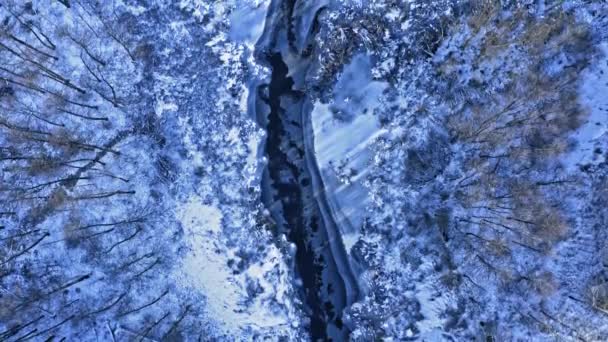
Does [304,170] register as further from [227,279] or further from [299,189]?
[227,279]

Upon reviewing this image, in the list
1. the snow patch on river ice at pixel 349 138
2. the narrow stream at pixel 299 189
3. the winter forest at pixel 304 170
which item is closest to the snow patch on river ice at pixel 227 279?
the winter forest at pixel 304 170

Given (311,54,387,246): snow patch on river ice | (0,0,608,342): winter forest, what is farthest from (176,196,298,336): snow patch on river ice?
(311,54,387,246): snow patch on river ice

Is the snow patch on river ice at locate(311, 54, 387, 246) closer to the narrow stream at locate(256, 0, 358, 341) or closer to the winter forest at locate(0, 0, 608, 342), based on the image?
the winter forest at locate(0, 0, 608, 342)

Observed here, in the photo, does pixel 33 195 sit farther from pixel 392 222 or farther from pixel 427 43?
pixel 427 43

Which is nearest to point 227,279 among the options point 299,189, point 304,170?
point 299,189

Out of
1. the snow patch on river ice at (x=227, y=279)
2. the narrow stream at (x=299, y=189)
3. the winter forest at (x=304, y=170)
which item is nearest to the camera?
the winter forest at (x=304, y=170)

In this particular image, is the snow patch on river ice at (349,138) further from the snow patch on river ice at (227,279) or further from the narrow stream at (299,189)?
the snow patch on river ice at (227,279)
